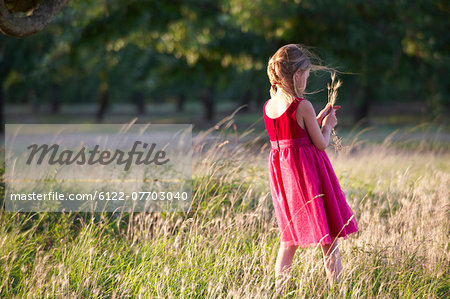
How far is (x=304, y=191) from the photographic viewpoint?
10.2ft

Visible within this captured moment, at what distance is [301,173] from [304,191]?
0.36 ft

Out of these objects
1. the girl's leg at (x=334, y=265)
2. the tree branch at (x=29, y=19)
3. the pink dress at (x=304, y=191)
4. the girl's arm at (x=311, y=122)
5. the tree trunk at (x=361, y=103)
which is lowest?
the girl's leg at (x=334, y=265)

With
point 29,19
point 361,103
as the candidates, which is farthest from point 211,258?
point 361,103

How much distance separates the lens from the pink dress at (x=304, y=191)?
3.09 metres

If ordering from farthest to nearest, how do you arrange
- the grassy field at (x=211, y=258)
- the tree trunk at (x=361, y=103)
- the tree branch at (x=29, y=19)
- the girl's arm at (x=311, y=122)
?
the tree trunk at (x=361, y=103), the tree branch at (x=29, y=19), the grassy field at (x=211, y=258), the girl's arm at (x=311, y=122)

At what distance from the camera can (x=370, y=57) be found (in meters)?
13.2

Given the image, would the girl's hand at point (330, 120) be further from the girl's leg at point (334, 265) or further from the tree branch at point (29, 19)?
the tree branch at point (29, 19)

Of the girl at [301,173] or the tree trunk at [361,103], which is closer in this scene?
the girl at [301,173]

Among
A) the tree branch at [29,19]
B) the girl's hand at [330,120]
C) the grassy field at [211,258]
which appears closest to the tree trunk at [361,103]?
the grassy field at [211,258]

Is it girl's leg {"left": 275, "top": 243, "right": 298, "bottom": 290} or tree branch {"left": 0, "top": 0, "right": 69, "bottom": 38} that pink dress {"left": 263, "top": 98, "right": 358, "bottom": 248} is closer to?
girl's leg {"left": 275, "top": 243, "right": 298, "bottom": 290}

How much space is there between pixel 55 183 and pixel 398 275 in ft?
9.81

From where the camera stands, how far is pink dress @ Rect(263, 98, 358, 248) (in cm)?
309

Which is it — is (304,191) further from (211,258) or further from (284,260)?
(211,258)

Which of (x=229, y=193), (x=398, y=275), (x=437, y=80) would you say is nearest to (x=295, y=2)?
(x=437, y=80)
